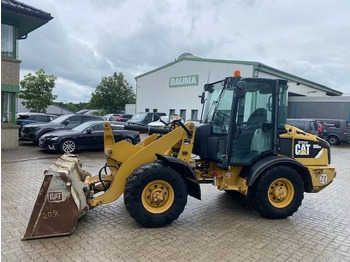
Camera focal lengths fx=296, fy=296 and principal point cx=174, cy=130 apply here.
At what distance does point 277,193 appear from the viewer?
519 centimetres

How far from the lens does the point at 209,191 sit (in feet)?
22.8

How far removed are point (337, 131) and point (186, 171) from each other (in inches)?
725

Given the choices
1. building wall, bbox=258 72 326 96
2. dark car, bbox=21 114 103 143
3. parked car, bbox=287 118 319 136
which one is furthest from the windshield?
building wall, bbox=258 72 326 96

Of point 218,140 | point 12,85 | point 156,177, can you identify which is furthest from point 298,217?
point 12,85

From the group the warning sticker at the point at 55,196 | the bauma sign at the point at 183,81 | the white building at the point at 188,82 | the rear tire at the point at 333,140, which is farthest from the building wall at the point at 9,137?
the rear tire at the point at 333,140

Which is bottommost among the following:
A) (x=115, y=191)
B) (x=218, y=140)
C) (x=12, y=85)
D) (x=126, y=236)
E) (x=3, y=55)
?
(x=126, y=236)

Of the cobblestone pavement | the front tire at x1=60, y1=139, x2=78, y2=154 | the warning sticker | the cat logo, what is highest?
the cat logo

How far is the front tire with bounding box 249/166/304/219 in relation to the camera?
5.06 meters

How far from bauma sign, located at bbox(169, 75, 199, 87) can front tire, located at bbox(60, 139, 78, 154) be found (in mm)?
18172

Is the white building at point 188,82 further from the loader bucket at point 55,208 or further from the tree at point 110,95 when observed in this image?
the loader bucket at point 55,208

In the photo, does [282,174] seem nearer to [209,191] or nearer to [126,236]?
[209,191]

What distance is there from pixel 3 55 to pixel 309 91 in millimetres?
28325

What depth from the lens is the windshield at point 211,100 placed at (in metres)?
5.45

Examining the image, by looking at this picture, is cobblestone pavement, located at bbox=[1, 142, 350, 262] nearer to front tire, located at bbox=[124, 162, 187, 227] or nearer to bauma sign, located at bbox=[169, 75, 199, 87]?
front tire, located at bbox=[124, 162, 187, 227]
